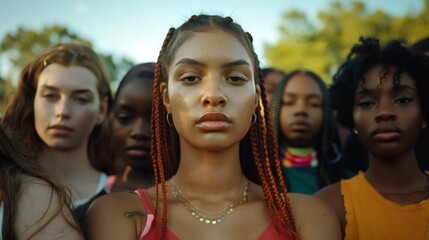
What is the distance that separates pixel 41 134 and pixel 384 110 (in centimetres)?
250

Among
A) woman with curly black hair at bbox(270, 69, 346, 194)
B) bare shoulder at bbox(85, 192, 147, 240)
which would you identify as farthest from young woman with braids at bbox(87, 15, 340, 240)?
woman with curly black hair at bbox(270, 69, 346, 194)

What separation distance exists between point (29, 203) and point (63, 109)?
1624 mm

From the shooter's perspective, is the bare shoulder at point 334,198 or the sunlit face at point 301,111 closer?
the bare shoulder at point 334,198

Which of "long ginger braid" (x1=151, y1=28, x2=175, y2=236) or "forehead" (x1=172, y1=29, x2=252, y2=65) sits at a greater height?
"forehead" (x1=172, y1=29, x2=252, y2=65)

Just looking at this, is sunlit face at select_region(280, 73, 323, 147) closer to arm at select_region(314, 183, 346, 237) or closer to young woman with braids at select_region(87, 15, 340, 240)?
arm at select_region(314, 183, 346, 237)

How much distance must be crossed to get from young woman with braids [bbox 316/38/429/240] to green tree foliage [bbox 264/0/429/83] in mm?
19299

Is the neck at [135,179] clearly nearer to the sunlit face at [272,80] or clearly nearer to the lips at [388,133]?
the lips at [388,133]

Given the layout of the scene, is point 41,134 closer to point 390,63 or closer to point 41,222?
point 41,222

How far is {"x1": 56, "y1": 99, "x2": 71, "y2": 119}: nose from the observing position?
3635 mm

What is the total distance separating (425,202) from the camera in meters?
2.97

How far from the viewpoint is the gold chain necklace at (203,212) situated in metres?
2.44

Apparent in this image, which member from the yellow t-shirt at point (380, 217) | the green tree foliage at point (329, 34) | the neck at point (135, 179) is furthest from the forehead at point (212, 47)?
the green tree foliage at point (329, 34)

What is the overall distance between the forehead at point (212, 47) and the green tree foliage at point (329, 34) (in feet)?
67.1

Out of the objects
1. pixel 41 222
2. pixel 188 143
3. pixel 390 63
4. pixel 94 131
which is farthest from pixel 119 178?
pixel 390 63
